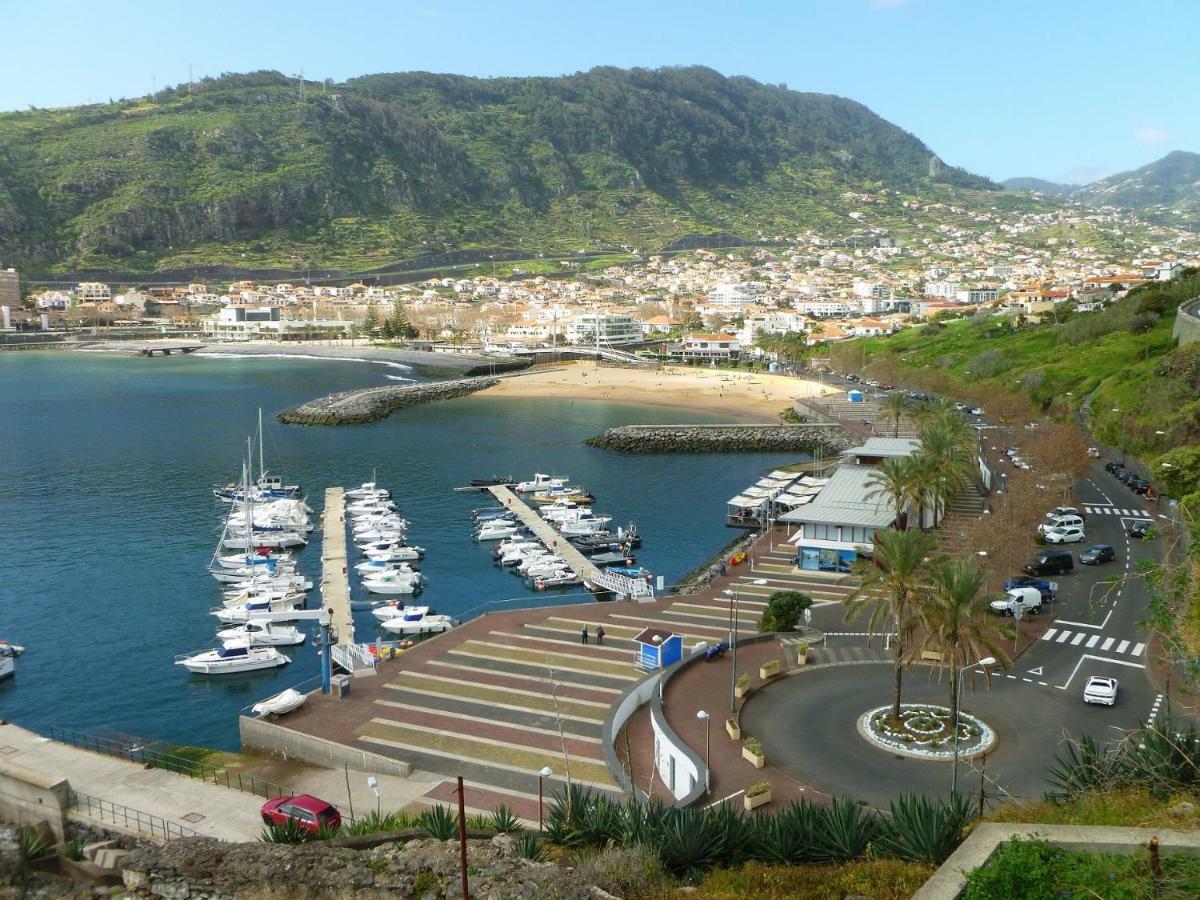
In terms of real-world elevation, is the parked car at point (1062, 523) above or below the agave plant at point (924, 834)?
below

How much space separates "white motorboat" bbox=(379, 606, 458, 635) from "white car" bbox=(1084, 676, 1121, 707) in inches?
846

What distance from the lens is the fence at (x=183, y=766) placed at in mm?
19750

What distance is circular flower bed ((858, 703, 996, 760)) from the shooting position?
1939cm

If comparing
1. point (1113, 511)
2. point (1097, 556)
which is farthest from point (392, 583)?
point (1113, 511)

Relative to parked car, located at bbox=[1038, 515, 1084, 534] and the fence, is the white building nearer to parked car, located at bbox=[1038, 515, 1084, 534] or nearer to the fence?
parked car, located at bbox=[1038, 515, 1084, 534]

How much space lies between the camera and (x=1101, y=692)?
21.4 m

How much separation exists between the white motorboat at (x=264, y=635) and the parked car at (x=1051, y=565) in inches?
1072

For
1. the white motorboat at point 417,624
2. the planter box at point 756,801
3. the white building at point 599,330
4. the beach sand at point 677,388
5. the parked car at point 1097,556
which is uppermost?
the white building at point 599,330

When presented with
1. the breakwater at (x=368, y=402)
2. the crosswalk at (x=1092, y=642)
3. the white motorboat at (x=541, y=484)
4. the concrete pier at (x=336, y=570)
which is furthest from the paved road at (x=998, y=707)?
the breakwater at (x=368, y=402)

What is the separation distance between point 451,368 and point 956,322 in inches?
2825

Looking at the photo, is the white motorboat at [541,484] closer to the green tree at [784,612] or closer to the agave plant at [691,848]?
the green tree at [784,612]

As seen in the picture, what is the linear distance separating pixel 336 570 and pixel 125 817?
78.7 ft

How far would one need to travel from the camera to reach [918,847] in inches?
468

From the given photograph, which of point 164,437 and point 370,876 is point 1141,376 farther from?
point 164,437
